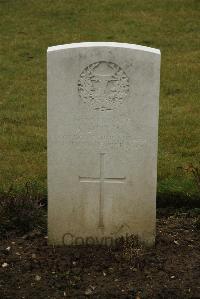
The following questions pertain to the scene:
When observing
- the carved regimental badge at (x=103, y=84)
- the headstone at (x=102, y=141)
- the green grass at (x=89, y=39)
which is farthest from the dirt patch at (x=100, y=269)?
the carved regimental badge at (x=103, y=84)

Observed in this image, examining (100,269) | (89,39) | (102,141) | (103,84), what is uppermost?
(89,39)

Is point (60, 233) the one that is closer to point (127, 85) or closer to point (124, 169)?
point (124, 169)

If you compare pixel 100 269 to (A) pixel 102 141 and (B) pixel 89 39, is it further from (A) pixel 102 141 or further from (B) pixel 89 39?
(B) pixel 89 39

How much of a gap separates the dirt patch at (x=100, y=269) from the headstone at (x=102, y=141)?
6.5 inches

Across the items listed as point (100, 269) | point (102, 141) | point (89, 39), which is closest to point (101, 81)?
point (102, 141)

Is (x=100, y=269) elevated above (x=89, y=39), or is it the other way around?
(x=89, y=39)

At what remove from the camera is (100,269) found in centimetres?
486

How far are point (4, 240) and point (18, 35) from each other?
8284 mm

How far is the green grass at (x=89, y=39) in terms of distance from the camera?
7.05 m

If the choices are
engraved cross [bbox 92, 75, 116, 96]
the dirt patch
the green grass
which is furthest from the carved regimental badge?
the green grass

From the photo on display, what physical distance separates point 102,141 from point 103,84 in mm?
414

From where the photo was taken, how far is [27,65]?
11.2 meters

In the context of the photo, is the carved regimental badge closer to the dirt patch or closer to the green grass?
the dirt patch

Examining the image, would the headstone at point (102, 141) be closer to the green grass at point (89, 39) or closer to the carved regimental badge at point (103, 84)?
the carved regimental badge at point (103, 84)
